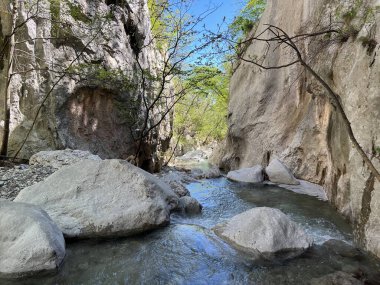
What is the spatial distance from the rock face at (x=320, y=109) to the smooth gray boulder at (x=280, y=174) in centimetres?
55

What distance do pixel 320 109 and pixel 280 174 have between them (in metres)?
2.70

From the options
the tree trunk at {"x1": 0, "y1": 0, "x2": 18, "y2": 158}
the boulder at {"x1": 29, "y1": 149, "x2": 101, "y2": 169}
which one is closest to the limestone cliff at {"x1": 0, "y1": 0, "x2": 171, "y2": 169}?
the tree trunk at {"x1": 0, "y1": 0, "x2": 18, "y2": 158}

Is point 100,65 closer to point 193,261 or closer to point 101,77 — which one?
point 101,77

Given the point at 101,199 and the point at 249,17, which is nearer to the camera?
the point at 101,199

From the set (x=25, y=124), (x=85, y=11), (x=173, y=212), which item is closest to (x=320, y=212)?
(x=173, y=212)

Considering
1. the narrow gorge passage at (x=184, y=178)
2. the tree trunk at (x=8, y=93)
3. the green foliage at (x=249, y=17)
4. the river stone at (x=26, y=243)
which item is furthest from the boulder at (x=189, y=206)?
the green foliage at (x=249, y=17)

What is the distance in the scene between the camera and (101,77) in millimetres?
10273

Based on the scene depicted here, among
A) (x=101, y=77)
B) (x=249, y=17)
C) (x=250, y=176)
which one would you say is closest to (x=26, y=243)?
(x=101, y=77)

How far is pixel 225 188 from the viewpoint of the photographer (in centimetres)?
1091

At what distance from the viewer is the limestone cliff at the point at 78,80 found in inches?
389

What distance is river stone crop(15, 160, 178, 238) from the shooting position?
4918mm

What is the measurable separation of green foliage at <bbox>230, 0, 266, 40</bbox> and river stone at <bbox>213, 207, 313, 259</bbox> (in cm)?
1517

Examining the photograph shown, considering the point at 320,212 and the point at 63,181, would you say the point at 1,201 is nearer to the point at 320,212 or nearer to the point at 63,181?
the point at 63,181

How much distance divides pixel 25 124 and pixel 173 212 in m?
6.49
